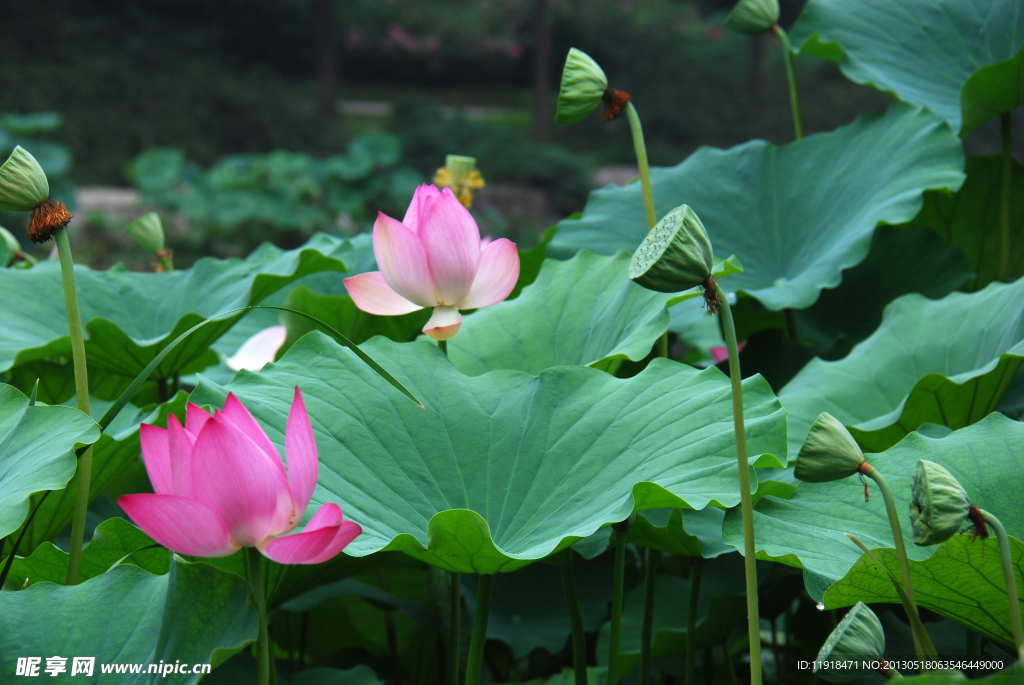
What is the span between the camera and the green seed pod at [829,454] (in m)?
0.37

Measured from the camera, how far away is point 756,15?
2.91ft

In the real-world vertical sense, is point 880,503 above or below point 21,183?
below

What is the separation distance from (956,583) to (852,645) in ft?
0.45

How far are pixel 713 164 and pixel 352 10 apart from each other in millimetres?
10541

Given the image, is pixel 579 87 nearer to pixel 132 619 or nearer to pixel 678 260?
pixel 678 260

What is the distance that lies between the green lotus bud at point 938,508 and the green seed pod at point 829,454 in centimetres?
3

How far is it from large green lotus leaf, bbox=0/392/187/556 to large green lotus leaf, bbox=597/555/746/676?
41 cm

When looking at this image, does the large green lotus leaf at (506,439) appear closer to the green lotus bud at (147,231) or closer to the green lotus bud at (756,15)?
the green lotus bud at (147,231)

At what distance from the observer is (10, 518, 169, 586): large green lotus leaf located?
0.54 meters

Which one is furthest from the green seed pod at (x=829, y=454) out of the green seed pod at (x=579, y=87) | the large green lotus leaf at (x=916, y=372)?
the green seed pod at (x=579, y=87)

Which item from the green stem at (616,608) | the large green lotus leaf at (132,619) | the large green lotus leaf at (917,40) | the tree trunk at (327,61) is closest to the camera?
the large green lotus leaf at (132,619)

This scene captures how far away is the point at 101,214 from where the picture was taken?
6262mm

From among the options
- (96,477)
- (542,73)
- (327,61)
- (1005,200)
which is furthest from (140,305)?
(327,61)

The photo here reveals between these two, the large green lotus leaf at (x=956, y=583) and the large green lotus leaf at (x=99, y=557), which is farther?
the large green lotus leaf at (x=99, y=557)
